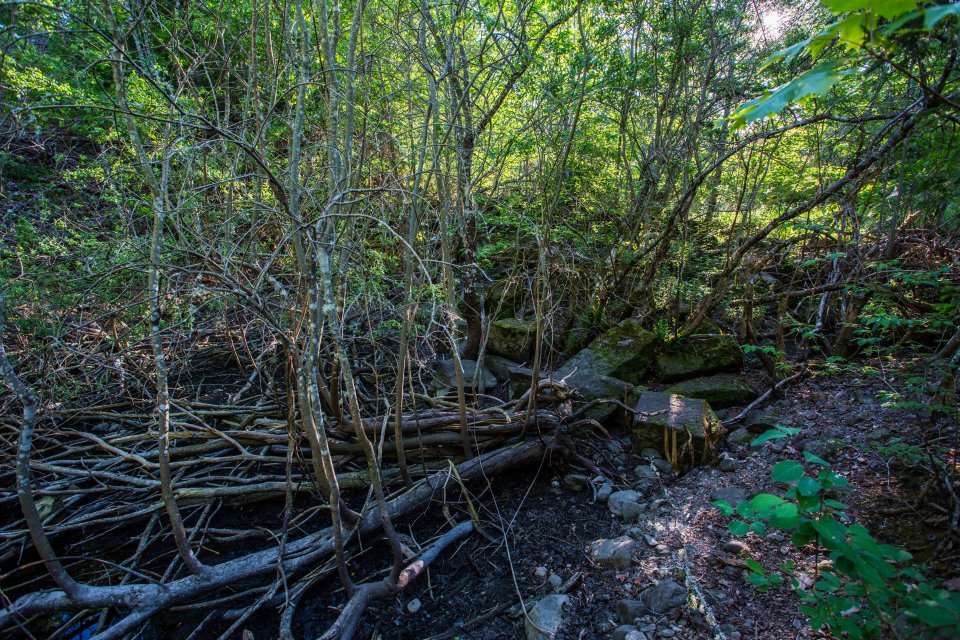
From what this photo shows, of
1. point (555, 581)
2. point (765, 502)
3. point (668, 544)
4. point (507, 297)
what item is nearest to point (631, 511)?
point (668, 544)

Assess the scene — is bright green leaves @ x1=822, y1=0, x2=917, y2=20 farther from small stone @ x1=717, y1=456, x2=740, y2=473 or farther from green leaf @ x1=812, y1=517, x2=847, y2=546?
small stone @ x1=717, y1=456, x2=740, y2=473

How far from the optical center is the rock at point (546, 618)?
94.5 inches

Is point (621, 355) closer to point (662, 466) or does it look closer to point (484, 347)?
point (662, 466)

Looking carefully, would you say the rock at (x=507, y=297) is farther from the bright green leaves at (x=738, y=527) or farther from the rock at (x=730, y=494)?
the bright green leaves at (x=738, y=527)

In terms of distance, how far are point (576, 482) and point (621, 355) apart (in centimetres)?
198

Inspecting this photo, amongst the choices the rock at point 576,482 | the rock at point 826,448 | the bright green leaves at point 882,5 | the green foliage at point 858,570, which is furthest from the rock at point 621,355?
the bright green leaves at point 882,5

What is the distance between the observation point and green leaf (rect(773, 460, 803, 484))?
1430mm

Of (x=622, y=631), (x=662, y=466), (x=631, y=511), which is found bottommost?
(x=622, y=631)

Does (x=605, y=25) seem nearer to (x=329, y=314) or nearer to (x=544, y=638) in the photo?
(x=329, y=314)

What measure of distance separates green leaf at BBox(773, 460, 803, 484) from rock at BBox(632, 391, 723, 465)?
2.32 metres

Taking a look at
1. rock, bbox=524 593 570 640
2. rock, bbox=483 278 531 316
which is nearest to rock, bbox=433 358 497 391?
rock, bbox=483 278 531 316

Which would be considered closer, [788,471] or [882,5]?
[882,5]

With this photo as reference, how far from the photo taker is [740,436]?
391 cm

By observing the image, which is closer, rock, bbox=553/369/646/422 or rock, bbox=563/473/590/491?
rock, bbox=563/473/590/491
